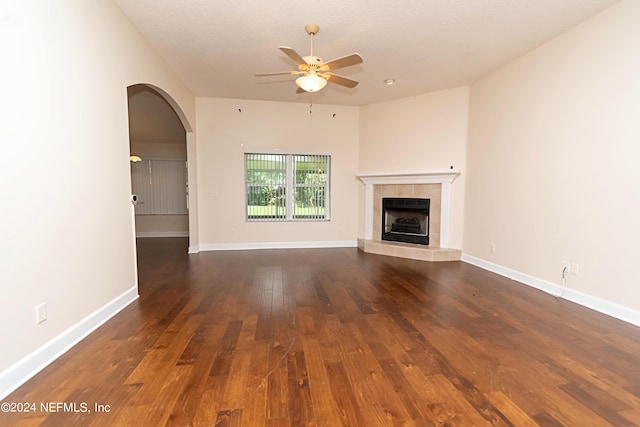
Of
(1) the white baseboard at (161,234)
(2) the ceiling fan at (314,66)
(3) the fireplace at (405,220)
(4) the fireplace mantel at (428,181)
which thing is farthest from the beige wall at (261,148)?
(2) the ceiling fan at (314,66)

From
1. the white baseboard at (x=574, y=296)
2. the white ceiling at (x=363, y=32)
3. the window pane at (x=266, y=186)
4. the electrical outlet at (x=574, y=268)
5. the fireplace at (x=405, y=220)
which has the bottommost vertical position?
the white baseboard at (x=574, y=296)

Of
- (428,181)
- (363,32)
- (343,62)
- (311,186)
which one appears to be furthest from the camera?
(311,186)

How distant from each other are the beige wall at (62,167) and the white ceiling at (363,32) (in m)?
0.66

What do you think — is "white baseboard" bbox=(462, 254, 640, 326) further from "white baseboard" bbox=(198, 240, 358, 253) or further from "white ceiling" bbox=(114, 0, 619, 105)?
"white ceiling" bbox=(114, 0, 619, 105)

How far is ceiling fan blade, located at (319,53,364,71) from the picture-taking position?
2801 millimetres

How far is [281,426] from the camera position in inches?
55.7

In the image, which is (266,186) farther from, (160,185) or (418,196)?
(160,185)

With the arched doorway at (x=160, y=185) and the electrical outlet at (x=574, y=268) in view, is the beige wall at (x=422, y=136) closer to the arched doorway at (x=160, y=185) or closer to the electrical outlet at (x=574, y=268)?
the electrical outlet at (x=574, y=268)

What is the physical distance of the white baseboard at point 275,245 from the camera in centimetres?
584

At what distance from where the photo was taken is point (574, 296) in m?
3.13

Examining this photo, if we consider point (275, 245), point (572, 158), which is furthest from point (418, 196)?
point (275, 245)

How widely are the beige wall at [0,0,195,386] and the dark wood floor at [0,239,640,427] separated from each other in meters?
0.42

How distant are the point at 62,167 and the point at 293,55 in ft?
6.95

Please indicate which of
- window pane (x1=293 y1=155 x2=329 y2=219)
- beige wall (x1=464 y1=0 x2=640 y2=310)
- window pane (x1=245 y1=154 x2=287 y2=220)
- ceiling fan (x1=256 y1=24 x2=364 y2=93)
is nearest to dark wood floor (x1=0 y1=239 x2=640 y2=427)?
beige wall (x1=464 y1=0 x2=640 y2=310)
